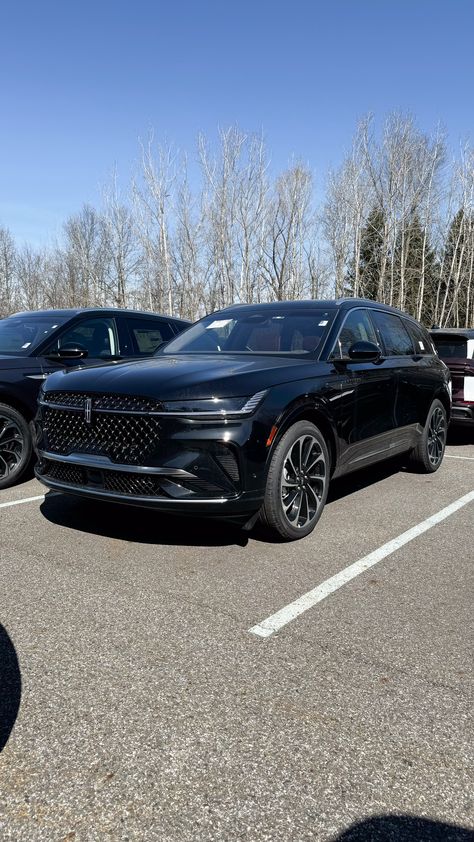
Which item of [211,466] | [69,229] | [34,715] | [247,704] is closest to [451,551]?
[211,466]

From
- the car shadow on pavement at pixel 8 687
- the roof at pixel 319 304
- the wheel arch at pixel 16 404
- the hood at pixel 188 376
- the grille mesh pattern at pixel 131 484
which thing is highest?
the roof at pixel 319 304

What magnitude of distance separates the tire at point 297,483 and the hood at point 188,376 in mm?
415

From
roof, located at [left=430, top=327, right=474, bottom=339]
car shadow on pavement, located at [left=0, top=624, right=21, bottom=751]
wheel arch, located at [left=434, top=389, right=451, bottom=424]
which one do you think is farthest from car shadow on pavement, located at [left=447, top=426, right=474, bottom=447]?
car shadow on pavement, located at [left=0, top=624, right=21, bottom=751]

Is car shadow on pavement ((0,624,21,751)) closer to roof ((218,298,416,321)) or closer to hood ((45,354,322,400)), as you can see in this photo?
hood ((45,354,322,400))

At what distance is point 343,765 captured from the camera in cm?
195

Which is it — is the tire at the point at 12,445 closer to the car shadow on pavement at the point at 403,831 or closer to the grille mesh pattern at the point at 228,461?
the grille mesh pattern at the point at 228,461

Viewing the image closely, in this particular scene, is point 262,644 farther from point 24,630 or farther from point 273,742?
point 24,630

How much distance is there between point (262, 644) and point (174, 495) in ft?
3.67

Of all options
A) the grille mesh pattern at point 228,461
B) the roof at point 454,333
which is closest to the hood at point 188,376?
the grille mesh pattern at point 228,461

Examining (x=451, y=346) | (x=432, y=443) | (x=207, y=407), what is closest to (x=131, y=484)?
(x=207, y=407)

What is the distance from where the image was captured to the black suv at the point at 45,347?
5.66m

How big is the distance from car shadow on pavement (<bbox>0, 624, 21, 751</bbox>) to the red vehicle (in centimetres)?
653

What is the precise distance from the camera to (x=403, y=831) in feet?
5.56

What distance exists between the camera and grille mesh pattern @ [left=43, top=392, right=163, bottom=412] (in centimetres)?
364
